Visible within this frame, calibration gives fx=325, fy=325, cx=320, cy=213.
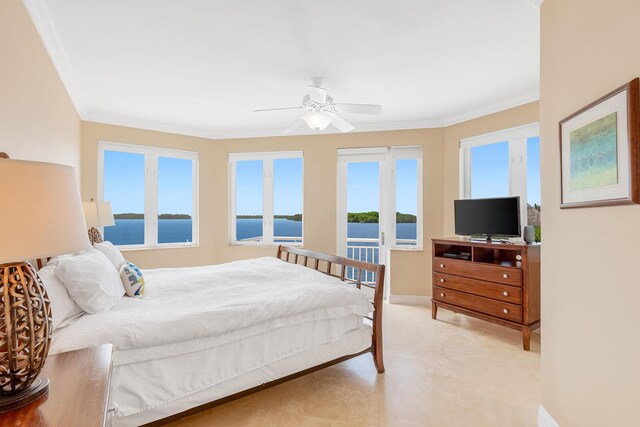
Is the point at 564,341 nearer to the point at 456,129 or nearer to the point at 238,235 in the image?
the point at 456,129

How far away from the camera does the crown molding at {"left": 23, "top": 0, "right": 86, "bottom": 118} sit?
206cm

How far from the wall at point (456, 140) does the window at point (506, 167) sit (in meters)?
0.07

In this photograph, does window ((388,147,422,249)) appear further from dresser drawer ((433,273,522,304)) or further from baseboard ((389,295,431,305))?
dresser drawer ((433,273,522,304))

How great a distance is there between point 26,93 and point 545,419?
150 inches

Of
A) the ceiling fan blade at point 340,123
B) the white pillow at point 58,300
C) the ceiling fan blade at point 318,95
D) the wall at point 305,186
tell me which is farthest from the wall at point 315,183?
the white pillow at point 58,300

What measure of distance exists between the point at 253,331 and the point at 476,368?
6.48ft

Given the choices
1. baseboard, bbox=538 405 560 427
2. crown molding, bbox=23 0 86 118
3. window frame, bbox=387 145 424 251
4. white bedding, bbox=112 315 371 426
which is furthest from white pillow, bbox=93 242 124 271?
window frame, bbox=387 145 424 251

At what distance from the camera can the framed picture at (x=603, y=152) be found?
1247 mm

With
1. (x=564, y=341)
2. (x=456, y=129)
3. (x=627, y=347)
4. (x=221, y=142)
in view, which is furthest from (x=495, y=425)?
(x=221, y=142)

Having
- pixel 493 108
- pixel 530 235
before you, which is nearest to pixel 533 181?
pixel 530 235

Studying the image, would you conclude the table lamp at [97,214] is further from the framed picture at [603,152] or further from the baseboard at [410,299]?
the framed picture at [603,152]

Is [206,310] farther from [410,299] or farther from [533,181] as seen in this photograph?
[533,181]

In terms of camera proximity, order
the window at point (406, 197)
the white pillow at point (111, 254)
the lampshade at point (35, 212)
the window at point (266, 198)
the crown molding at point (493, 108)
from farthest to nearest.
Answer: the window at point (266, 198)
the window at point (406, 197)
the crown molding at point (493, 108)
the white pillow at point (111, 254)
the lampshade at point (35, 212)

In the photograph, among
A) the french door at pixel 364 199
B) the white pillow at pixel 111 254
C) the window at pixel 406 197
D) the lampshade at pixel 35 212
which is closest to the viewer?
the lampshade at pixel 35 212
